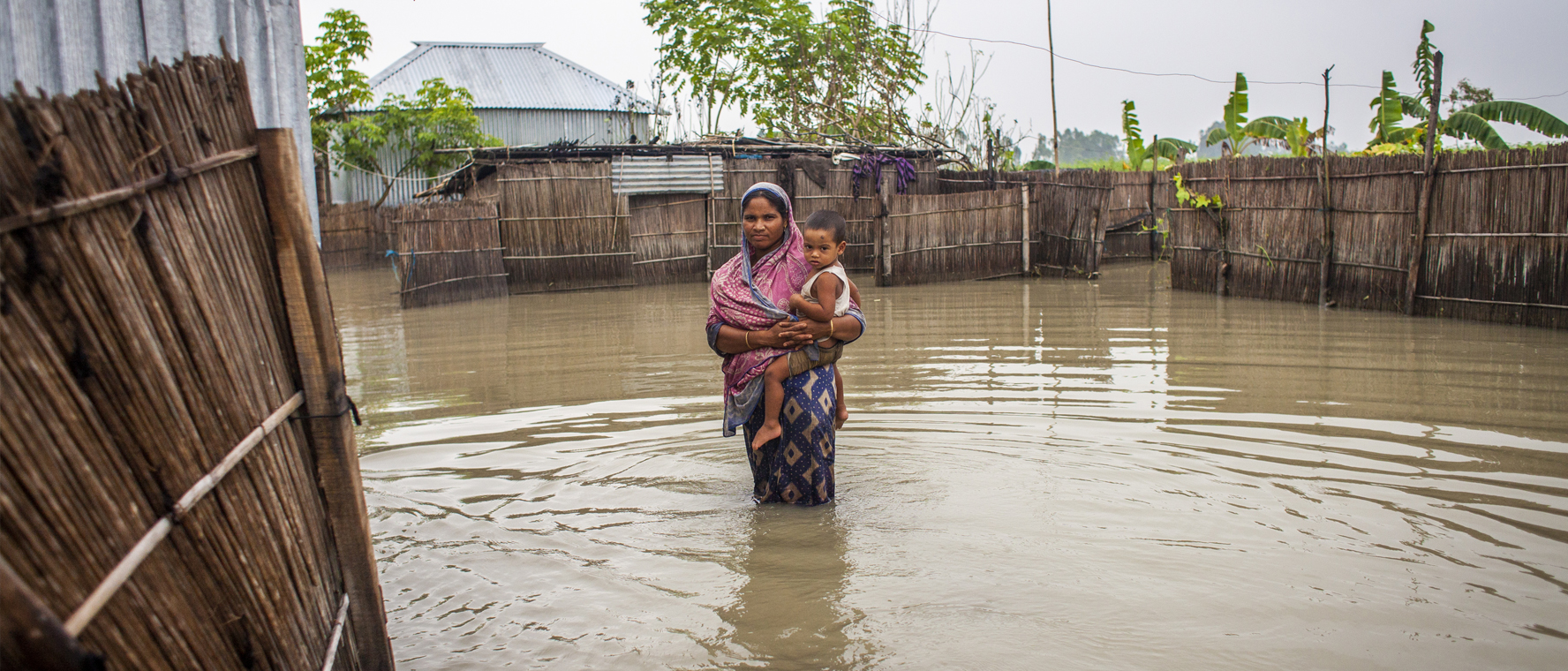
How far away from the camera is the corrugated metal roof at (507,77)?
29.1 meters

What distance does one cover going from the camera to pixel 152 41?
258cm

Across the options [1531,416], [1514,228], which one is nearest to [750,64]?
[1514,228]

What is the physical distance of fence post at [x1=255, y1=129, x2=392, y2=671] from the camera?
2139mm

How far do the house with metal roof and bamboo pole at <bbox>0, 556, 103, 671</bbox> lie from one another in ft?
90.6

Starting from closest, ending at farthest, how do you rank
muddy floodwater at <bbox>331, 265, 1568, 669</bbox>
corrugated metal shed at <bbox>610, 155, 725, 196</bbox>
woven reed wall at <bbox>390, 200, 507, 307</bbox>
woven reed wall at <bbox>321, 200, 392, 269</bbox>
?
muddy floodwater at <bbox>331, 265, 1568, 669</bbox>
woven reed wall at <bbox>390, 200, 507, 307</bbox>
corrugated metal shed at <bbox>610, 155, 725, 196</bbox>
woven reed wall at <bbox>321, 200, 392, 269</bbox>

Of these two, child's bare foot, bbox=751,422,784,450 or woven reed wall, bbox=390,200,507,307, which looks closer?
child's bare foot, bbox=751,422,784,450

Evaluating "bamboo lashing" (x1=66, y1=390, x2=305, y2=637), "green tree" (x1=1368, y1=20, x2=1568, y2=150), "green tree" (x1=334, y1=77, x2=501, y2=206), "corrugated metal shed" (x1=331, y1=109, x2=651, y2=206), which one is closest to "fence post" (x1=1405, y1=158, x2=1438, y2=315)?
"green tree" (x1=1368, y1=20, x2=1568, y2=150)

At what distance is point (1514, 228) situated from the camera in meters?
8.42

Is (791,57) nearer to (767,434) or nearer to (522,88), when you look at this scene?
(522,88)

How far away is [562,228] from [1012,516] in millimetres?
11793

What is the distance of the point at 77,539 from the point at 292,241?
0.91 metres

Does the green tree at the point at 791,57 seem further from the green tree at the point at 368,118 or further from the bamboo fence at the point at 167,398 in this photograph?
the bamboo fence at the point at 167,398

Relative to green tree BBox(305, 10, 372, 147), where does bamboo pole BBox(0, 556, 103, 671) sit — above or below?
below

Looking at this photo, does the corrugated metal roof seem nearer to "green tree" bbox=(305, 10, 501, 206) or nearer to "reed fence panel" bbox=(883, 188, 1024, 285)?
"green tree" bbox=(305, 10, 501, 206)
